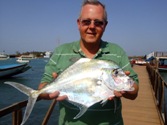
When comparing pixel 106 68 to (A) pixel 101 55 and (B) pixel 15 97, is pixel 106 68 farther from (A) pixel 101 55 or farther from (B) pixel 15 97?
(B) pixel 15 97

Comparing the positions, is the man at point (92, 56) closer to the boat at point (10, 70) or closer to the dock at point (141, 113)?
the dock at point (141, 113)

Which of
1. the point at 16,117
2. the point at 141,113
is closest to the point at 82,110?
the point at 16,117

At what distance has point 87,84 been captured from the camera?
2.12 meters

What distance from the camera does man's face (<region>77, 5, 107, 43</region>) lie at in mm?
2295

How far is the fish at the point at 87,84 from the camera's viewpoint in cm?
207

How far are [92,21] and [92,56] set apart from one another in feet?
1.12

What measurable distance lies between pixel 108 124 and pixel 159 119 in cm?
505

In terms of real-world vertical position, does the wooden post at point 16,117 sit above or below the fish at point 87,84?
below

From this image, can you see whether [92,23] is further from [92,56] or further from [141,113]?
[141,113]

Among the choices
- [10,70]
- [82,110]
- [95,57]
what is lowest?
[10,70]

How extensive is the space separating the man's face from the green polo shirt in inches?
5.8

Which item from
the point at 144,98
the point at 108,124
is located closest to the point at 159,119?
the point at 144,98

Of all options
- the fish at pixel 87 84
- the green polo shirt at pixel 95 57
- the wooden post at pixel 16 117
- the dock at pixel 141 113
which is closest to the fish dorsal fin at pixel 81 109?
the fish at pixel 87 84

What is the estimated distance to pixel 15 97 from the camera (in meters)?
18.3
